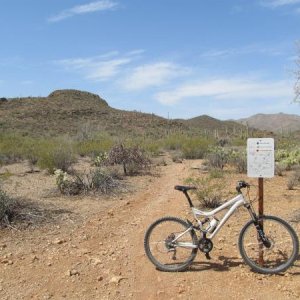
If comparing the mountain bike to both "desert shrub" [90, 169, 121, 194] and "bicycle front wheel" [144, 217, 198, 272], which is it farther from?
"desert shrub" [90, 169, 121, 194]

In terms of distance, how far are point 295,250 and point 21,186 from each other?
29.2ft

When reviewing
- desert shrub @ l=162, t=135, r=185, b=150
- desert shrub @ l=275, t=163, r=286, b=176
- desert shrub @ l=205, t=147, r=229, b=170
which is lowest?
desert shrub @ l=275, t=163, r=286, b=176

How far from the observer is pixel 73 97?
7125 centimetres

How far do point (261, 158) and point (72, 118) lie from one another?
175ft

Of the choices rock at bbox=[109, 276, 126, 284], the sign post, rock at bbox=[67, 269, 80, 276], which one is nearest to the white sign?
the sign post

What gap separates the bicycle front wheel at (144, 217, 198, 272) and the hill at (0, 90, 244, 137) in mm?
42440

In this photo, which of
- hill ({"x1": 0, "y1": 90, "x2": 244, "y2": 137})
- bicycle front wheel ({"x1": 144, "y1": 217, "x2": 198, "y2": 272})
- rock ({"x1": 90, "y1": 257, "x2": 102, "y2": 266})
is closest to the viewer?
bicycle front wheel ({"x1": 144, "y1": 217, "x2": 198, "y2": 272})

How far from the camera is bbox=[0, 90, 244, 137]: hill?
171 feet

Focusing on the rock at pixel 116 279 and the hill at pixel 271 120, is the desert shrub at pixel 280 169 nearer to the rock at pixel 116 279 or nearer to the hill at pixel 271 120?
the rock at pixel 116 279

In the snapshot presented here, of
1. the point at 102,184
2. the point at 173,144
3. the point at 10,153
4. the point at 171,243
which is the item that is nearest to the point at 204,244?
the point at 171,243

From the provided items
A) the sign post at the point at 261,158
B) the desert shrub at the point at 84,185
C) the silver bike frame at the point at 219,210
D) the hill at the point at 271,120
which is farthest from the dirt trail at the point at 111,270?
the hill at the point at 271,120

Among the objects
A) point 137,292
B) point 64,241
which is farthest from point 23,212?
point 137,292

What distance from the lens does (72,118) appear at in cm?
5822

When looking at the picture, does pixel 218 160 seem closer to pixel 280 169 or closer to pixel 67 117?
pixel 280 169
